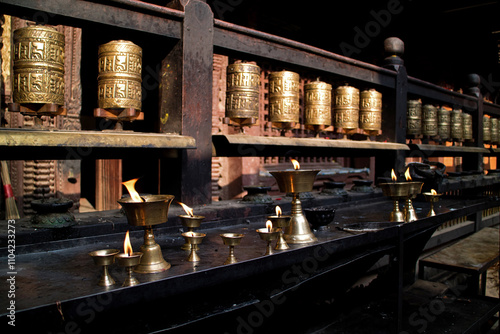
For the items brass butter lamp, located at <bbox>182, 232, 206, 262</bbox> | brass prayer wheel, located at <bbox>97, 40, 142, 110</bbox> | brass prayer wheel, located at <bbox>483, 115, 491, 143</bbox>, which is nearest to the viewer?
brass butter lamp, located at <bbox>182, 232, 206, 262</bbox>

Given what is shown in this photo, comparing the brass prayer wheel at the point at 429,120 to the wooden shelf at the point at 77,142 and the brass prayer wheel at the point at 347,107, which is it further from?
the wooden shelf at the point at 77,142

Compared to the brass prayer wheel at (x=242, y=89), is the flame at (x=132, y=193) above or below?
below

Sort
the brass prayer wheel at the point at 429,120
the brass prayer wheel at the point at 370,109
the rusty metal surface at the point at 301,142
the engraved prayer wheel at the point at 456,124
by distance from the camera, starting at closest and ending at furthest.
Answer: the rusty metal surface at the point at 301,142 < the brass prayer wheel at the point at 370,109 < the brass prayer wheel at the point at 429,120 < the engraved prayer wheel at the point at 456,124

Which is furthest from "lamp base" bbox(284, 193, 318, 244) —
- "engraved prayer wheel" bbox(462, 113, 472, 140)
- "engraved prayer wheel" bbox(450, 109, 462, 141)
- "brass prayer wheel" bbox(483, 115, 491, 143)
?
"brass prayer wheel" bbox(483, 115, 491, 143)

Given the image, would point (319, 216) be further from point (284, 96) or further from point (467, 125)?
point (467, 125)

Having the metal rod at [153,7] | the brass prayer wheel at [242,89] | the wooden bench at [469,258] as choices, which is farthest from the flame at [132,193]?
the wooden bench at [469,258]

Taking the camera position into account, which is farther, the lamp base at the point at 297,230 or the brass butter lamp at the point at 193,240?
the lamp base at the point at 297,230

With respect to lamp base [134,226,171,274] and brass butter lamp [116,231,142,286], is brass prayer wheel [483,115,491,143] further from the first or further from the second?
brass butter lamp [116,231,142,286]

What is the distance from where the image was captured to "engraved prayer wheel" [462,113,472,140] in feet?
19.9

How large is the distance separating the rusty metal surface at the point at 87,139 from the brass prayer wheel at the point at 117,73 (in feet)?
0.66

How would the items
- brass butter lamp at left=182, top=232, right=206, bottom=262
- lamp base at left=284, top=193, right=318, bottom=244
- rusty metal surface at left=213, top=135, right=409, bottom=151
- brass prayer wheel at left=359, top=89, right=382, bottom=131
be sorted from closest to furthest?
brass butter lamp at left=182, top=232, right=206, bottom=262
lamp base at left=284, top=193, right=318, bottom=244
rusty metal surface at left=213, top=135, right=409, bottom=151
brass prayer wheel at left=359, top=89, right=382, bottom=131

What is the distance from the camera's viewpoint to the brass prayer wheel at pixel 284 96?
3.20 meters

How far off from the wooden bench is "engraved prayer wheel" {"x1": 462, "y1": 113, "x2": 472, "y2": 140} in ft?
5.63

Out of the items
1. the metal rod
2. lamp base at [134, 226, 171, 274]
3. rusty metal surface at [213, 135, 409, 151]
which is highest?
the metal rod
